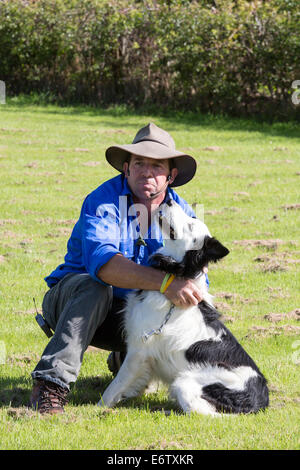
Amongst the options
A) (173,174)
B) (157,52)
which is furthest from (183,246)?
(157,52)

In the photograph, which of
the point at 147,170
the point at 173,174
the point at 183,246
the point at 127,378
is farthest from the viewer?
the point at 173,174

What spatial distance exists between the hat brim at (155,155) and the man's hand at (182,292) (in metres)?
0.86

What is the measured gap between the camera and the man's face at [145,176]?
4703 mm

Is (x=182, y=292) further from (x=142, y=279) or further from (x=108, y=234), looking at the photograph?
(x=108, y=234)

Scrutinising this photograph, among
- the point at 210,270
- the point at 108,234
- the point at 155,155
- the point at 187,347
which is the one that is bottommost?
the point at 210,270

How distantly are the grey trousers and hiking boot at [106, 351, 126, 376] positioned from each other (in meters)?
0.36

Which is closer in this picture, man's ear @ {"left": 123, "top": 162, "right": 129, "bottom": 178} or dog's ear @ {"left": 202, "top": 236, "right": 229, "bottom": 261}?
dog's ear @ {"left": 202, "top": 236, "right": 229, "bottom": 261}

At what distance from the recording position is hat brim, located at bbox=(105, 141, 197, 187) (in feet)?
15.2

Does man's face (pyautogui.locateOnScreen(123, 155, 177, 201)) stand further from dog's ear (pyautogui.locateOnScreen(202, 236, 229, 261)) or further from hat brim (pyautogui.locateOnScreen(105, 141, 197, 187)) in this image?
dog's ear (pyautogui.locateOnScreen(202, 236, 229, 261))

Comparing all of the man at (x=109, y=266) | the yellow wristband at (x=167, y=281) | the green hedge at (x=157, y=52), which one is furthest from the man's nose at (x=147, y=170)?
the green hedge at (x=157, y=52)

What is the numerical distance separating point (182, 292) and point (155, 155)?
0.94 metres

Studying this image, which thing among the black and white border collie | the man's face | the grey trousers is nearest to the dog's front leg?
the black and white border collie

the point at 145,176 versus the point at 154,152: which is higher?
the point at 154,152

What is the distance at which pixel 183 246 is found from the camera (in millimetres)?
4352
